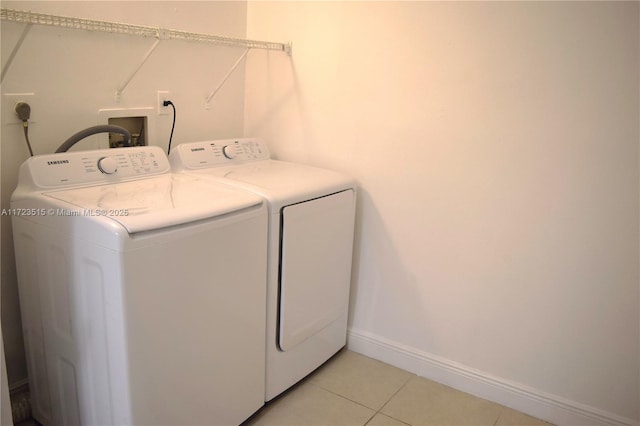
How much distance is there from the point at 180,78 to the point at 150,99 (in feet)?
0.59

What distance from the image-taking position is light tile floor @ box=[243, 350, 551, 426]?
1.89 metres

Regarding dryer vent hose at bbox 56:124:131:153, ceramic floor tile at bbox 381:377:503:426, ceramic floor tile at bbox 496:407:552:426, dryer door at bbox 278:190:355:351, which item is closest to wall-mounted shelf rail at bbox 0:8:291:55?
dryer vent hose at bbox 56:124:131:153

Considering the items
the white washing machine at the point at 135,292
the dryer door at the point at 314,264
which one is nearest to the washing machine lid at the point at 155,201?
the white washing machine at the point at 135,292

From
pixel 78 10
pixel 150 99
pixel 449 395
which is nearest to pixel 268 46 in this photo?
pixel 150 99

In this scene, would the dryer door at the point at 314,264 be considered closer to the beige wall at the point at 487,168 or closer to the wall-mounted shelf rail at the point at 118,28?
the beige wall at the point at 487,168

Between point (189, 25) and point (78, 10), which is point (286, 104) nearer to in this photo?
point (189, 25)

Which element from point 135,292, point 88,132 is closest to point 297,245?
point 135,292

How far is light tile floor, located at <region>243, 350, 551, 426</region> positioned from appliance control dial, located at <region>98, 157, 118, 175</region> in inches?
40.2

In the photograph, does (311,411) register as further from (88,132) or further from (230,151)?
(88,132)

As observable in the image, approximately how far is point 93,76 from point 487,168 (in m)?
1.50

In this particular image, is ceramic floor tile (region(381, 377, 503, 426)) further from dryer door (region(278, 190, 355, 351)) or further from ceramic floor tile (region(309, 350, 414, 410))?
dryer door (region(278, 190, 355, 351))

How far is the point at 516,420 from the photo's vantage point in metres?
1.94

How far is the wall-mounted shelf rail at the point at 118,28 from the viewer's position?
4.65 ft

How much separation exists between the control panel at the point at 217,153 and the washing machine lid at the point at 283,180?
34mm
